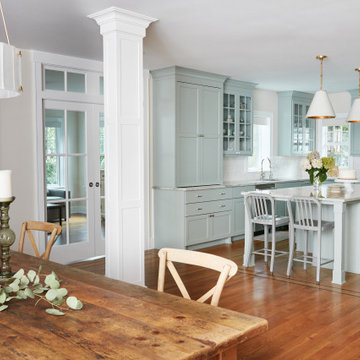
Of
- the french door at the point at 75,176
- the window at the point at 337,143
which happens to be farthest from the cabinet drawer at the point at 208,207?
the window at the point at 337,143

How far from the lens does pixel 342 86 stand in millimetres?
7805

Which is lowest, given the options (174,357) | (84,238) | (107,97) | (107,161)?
(84,238)

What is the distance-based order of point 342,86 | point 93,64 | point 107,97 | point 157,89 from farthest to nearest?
point 342,86 < point 157,89 < point 93,64 < point 107,97

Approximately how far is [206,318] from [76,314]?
0.50 metres

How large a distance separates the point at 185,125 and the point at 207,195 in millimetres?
1056

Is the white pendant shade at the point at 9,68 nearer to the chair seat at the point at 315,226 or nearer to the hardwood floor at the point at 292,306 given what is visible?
the hardwood floor at the point at 292,306

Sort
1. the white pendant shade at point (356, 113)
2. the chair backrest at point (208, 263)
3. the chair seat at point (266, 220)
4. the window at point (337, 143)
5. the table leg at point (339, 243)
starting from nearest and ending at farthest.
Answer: the chair backrest at point (208, 263)
the table leg at point (339, 243)
the chair seat at point (266, 220)
the white pendant shade at point (356, 113)
the window at point (337, 143)

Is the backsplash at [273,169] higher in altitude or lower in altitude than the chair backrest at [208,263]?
higher

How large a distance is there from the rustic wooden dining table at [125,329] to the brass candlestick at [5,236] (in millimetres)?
356

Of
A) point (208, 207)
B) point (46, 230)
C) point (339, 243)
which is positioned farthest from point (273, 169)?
point (46, 230)

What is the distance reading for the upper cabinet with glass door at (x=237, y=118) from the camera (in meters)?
7.11

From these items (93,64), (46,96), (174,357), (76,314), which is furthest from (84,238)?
(174,357)

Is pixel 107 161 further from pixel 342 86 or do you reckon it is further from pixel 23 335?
pixel 342 86

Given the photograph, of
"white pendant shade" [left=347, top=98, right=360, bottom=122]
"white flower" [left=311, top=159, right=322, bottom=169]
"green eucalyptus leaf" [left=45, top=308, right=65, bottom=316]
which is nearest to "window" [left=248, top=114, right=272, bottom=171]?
"white pendant shade" [left=347, top=98, right=360, bottom=122]
